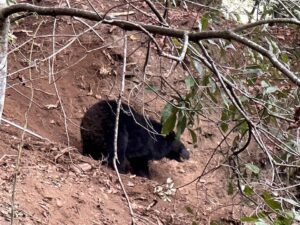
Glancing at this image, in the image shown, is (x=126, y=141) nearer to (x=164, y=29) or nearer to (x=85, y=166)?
(x=85, y=166)

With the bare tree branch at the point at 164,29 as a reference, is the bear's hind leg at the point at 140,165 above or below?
below

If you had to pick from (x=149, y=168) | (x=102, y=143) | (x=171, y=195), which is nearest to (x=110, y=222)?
(x=171, y=195)

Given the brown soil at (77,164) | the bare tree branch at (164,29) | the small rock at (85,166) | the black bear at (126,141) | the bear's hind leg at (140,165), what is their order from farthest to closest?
the bear's hind leg at (140,165) → the black bear at (126,141) → the small rock at (85,166) → the brown soil at (77,164) → the bare tree branch at (164,29)

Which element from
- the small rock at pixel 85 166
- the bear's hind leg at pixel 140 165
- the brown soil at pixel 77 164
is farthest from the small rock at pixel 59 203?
the bear's hind leg at pixel 140 165

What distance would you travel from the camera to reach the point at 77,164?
6000 millimetres

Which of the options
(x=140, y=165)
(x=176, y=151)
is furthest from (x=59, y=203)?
(x=176, y=151)

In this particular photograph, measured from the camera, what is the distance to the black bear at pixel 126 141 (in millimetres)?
7086

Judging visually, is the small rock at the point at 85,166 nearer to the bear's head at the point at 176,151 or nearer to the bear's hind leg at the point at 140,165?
the bear's hind leg at the point at 140,165

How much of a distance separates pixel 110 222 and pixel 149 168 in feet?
9.48

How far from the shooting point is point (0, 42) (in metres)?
3.62

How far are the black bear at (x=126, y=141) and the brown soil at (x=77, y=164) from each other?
0.77 ft

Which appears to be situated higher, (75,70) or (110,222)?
(75,70)

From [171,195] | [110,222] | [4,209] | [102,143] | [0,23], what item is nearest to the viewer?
[0,23]

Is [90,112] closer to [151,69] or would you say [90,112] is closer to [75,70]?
[75,70]
